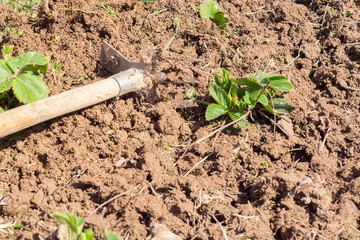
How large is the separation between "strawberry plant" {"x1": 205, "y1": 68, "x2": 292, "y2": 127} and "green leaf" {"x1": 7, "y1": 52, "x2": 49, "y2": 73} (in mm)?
1106

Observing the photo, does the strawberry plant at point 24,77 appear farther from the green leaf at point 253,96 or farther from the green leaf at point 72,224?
the green leaf at point 253,96

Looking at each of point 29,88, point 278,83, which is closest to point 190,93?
point 278,83

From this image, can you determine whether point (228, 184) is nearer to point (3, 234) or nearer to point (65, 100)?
point (65, 100)

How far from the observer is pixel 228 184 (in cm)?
217

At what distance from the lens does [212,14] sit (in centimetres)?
319

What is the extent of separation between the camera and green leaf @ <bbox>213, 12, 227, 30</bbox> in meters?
3.13

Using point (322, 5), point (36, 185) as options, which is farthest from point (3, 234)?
point (322, 5)

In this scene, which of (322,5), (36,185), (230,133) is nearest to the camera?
(36,185)

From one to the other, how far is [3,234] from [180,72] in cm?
154

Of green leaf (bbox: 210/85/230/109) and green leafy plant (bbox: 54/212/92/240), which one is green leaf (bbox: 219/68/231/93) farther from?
green leafy plant (bbox: 54/212/92/240)

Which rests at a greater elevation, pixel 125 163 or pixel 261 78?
pixel 261 78

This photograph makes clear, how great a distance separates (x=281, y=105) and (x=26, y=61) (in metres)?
1.71

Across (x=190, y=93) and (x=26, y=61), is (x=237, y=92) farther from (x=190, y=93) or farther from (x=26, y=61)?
(x=26, y=61)

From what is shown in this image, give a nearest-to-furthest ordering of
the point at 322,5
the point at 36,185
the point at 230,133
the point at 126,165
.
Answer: the point at 36,185 → the point at 126,165 → the point at 230,133 → the point at 322,5
